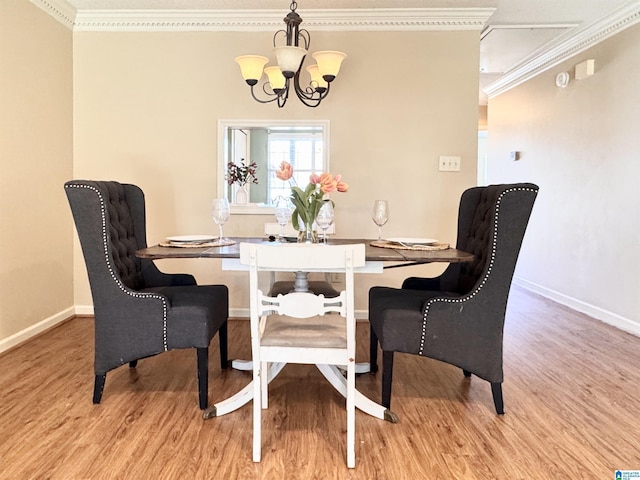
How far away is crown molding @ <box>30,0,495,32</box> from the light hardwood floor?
251 cm

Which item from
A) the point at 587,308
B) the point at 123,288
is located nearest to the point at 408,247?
the point at 123,288

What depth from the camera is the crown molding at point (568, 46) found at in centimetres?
325

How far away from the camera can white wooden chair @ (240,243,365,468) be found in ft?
4.90

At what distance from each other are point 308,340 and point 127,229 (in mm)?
1298

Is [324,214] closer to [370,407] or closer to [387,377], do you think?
[387,377]

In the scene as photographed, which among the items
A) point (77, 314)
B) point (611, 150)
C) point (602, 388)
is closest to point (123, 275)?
point (77, 314)

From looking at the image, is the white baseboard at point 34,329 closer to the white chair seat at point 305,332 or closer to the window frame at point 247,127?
the window frame at point 247,127

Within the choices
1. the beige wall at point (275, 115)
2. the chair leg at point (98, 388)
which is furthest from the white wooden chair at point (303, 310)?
the beige wall at point (275, 115)

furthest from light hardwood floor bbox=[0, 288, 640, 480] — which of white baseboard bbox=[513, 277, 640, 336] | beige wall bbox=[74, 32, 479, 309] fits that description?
beige wall bbox=[74, 32, 479, 309]

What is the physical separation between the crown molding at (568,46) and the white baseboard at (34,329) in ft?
16.0

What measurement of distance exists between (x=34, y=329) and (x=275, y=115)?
7.75ft

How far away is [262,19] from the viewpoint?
10.9ft

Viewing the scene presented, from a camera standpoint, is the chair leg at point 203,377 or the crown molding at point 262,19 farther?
the crown molding at point 262,19

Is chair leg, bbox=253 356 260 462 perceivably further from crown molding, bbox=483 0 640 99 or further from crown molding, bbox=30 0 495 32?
crown molding, bbox=483 0 640 99
